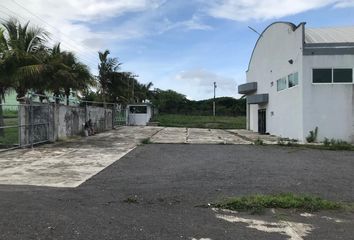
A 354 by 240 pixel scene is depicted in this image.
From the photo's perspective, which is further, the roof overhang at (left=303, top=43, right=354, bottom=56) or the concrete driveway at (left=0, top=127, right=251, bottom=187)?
the roof overhang at (left=303, top=43, right=354, bottom=56)

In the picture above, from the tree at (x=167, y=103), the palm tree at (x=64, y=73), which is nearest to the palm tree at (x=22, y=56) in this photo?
the palm tree at (x=64, y=73)

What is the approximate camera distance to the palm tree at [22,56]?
73.8 feet

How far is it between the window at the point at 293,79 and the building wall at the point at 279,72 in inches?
11.1

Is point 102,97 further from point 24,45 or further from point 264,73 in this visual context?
point 24,45

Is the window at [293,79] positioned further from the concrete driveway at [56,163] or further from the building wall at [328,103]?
the concrete driveway at [56,163]

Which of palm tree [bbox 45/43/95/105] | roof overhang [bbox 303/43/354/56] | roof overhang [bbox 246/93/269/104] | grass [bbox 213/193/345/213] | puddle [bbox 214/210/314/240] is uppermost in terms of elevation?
roof overhang [bbox 303/43/354/56]

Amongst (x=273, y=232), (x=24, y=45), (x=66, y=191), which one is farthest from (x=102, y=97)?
(x=273, y=232)

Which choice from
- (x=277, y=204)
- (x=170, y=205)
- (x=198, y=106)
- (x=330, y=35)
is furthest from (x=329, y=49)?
(x=198, y=106)

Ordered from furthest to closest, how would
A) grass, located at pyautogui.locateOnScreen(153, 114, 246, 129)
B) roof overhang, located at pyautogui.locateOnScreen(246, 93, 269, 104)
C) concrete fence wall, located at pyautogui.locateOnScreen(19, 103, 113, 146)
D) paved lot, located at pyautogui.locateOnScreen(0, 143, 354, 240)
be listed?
grass, located at pyautogui.locateOnScreen(153, 114, 246, 129) → roof overhang, located at pyautogui.locateOnScreen(246, 93, 269, 104) → concrete fence wall, located at pyautogui.locateOnScreen(19, 103, 113, 146) → paved lot, located at pyautogui.locateOnScreen(0, 143, 354, 240)

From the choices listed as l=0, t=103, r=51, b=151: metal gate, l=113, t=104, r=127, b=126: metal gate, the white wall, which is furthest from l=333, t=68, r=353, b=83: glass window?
the white wall

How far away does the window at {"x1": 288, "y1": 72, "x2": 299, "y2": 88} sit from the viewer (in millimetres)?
30939

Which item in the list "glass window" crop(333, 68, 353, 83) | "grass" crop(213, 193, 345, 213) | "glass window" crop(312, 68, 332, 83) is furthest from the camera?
"glass window" crop(312, 68, 332, 83)

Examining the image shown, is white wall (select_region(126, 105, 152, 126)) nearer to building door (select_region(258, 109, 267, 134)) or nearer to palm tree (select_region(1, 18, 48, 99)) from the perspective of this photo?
building door (select_region(258, 109, 267, 134))

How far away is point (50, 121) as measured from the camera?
971 inches
